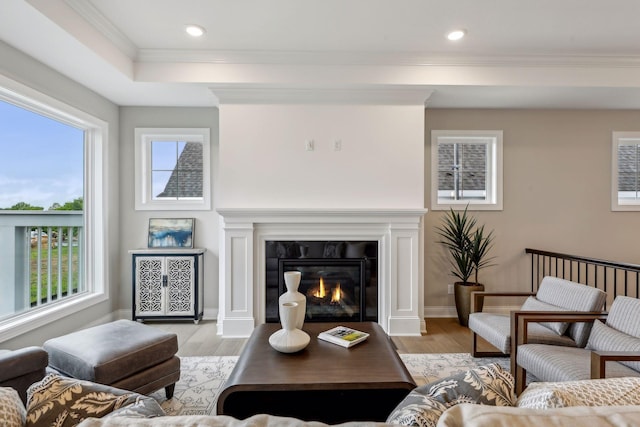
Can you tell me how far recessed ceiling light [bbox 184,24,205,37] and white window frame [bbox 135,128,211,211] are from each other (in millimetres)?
1267

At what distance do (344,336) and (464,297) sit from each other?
2079mm

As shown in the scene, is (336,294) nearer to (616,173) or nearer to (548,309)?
(548,309)

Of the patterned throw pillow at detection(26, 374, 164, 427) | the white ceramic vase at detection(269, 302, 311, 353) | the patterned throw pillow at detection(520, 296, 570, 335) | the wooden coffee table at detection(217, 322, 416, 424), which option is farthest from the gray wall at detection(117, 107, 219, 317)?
the patterned throw pillow at detection(520, 296, 570, 335)

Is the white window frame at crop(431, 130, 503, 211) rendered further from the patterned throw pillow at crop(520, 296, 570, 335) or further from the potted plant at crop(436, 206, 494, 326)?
the patterned throw pillow at crop(520, 296, 570, 335)

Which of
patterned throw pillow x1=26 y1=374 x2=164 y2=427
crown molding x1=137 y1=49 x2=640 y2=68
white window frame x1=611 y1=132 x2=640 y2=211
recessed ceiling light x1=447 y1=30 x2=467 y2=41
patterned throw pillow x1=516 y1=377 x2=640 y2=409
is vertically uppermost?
recessed ceiling light x1=447 y1=30 x2=467 y2=41

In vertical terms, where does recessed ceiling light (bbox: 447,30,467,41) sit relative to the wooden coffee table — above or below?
above

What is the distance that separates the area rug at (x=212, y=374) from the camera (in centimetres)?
224

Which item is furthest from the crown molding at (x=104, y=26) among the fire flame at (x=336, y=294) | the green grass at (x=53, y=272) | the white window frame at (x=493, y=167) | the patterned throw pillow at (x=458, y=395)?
the white window frame at (x=493, y=167)

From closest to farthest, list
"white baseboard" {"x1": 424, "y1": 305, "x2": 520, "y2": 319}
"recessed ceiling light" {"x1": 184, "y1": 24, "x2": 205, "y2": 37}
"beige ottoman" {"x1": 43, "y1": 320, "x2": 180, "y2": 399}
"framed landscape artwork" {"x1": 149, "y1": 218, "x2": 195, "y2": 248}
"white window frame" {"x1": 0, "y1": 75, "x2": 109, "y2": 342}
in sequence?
"beige ottoman" {"x1": 43, "y1": 320, "x2": 180, "y2": 399} → "recessed ceiling light" {"x1": 184, "y1": 24, "x2": 205, "y2": 37} → "white window frame" {"x1": 0, "y1": 75, "x2": 109, "y2": 342} → "framed landscape artwork" {"x1": 149, "y1": 218, "x2": 195, "y2": 248} → "white baseboard" {"x1": 424, "y1": 305, "x2": 520, "y2": 319}

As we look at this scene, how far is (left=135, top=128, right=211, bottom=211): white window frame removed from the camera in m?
4.03

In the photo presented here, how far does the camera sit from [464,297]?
146 inches

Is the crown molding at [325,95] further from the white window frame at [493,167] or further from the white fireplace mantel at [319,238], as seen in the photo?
the white fireplace mantel at [319,238]

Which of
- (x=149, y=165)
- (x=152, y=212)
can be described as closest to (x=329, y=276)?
(x=152, y=212)

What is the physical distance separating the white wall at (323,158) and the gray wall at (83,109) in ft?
4.58
